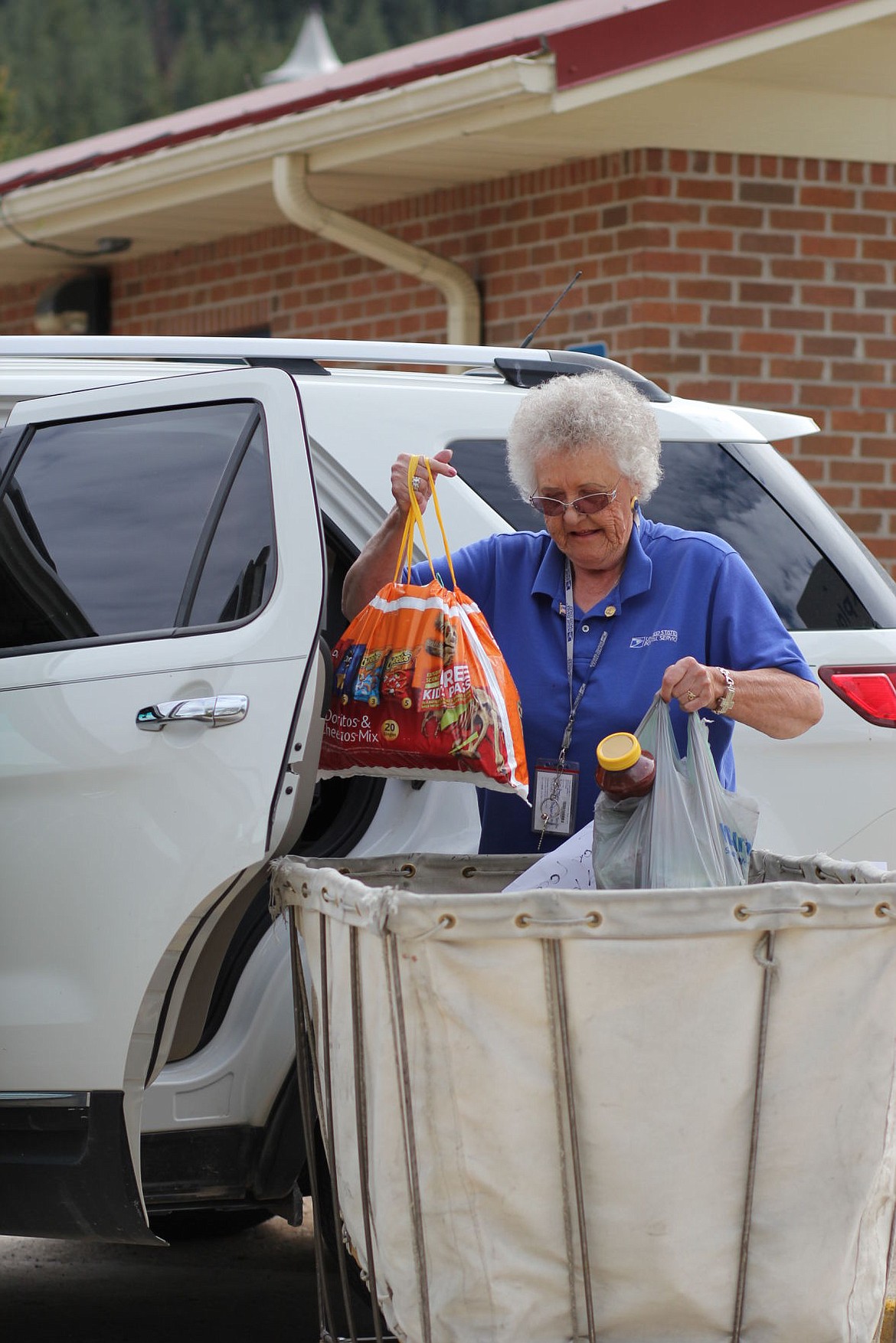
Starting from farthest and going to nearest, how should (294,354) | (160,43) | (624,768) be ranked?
1. (160,43)
2. (294,354)
3. (624,768)

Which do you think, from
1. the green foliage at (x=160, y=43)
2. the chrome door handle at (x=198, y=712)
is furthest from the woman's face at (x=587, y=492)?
the green foliage at (x=160, y=43)

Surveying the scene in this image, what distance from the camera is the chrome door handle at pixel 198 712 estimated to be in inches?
120

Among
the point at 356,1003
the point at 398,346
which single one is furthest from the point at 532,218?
the point at 356,1003

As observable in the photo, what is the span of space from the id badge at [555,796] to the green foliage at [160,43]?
36.8 m

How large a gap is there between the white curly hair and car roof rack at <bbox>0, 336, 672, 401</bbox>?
0.65 m

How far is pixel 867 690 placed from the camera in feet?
11.8

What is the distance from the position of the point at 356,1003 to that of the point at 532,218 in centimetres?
559

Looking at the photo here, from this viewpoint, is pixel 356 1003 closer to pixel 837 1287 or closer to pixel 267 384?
pixel 837 1287

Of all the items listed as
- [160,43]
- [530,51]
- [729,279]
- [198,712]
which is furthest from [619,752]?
[160,43]

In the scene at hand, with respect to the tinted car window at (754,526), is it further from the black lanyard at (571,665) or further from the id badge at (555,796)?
the id badge at (555,796)

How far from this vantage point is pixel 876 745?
3578 mm

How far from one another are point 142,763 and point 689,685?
0.95m

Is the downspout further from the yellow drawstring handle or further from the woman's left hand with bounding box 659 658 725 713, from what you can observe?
the woman's left hand with bounding box 659 658 725 713

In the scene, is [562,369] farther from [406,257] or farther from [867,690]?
[406,257]
